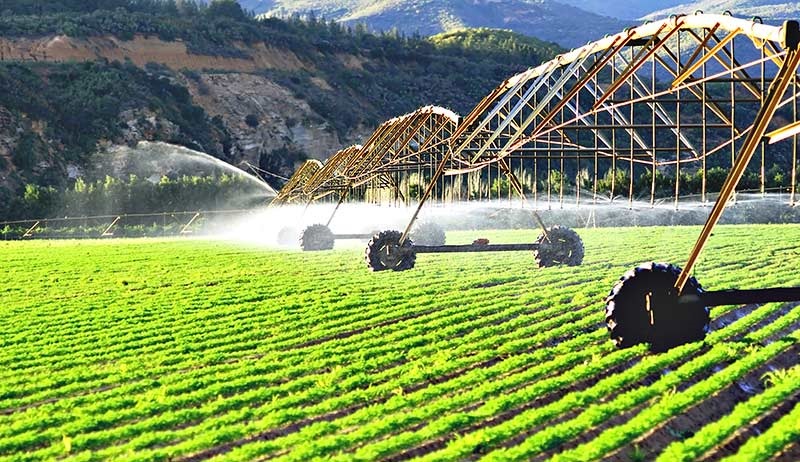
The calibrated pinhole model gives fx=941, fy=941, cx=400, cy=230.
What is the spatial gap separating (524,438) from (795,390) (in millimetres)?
2461

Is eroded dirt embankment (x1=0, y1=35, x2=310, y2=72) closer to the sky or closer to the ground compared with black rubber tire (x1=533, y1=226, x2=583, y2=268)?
closer to the sky

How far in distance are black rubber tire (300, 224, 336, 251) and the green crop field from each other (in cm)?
858

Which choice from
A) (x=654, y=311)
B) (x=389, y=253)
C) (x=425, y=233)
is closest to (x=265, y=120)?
(x=425, y=233)

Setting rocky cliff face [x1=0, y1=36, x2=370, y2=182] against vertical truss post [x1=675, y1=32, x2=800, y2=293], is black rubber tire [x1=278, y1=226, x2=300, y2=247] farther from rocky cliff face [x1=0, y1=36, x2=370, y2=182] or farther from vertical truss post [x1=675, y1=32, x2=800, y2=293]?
rocky cliff face [x1=0, y1=36, x2=370, y2=182]

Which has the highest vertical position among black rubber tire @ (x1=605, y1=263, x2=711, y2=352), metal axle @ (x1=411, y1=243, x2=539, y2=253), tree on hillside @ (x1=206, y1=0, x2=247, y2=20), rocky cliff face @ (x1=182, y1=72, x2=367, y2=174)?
tree on hillside @ (x1=206, y1=0, x2=247, y2=20)

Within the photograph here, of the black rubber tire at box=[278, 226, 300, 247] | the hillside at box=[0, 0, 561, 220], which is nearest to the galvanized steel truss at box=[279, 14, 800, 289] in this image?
the black rubber tire at box=[278, 226, 300, 247]

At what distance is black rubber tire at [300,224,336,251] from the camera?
86.0ft

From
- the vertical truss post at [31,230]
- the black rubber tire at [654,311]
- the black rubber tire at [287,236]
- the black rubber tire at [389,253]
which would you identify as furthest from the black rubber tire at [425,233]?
the vertical truss post at [31,230]

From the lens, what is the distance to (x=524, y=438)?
265 inches

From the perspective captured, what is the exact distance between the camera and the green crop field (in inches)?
265

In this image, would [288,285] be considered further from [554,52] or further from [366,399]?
[554,52]

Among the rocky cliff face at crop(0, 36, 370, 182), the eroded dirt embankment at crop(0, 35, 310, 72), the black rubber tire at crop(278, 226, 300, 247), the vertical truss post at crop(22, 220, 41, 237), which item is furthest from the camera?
the eroded dirt embankment at crop(0, 35, 310, 72)

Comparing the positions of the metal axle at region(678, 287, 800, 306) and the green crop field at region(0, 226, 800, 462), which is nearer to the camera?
the green crop field at region(0, 226, 800, 462)

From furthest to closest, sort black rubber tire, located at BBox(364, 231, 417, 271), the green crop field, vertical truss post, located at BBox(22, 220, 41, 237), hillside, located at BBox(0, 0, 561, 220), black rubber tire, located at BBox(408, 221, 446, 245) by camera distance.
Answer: hillside, located at BBox(0, 0, 561, 220) → vertical truss post, located at BBox(22, 220, 41, 237) → black rubber tire, located at BBox(408, 221, 446, 245) → black rubber tire, located at BBox(364, 231, 417, 271) → the green crop field
